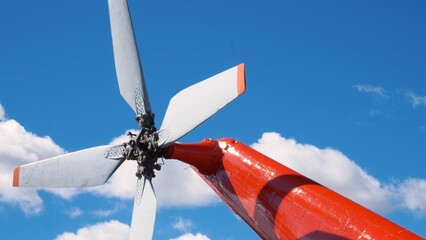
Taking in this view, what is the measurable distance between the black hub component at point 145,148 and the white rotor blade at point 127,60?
570 millimetres

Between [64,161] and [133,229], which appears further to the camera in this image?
[64,161]

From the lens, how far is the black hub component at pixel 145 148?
807 inches

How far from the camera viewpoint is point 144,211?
63.9 ft

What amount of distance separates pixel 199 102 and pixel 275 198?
4.09 m

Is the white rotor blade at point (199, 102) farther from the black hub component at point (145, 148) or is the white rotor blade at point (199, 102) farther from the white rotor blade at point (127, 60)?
the white rotor blade at point (127, 60)

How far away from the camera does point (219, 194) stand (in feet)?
69.5

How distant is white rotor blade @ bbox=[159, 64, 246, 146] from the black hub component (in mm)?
490

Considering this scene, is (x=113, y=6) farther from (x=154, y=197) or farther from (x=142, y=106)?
(x=154, y=197)

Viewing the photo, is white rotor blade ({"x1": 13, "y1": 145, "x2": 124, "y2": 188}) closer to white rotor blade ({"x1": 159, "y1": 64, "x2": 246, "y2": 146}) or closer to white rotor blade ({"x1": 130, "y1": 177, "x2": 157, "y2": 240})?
white rotor blade ({"x1": 130, "y1": 177, "x2": 157, "y2": 240})

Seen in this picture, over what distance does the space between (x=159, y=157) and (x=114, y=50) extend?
15.5ft

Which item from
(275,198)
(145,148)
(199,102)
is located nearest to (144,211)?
(145,148)

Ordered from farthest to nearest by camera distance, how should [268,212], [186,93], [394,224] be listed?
[186,93] < [268,212] < [394,224]

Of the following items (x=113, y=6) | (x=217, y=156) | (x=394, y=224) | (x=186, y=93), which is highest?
(x=113, y=6)

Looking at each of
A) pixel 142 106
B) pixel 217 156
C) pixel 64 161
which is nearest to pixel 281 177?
pixel 217 156
